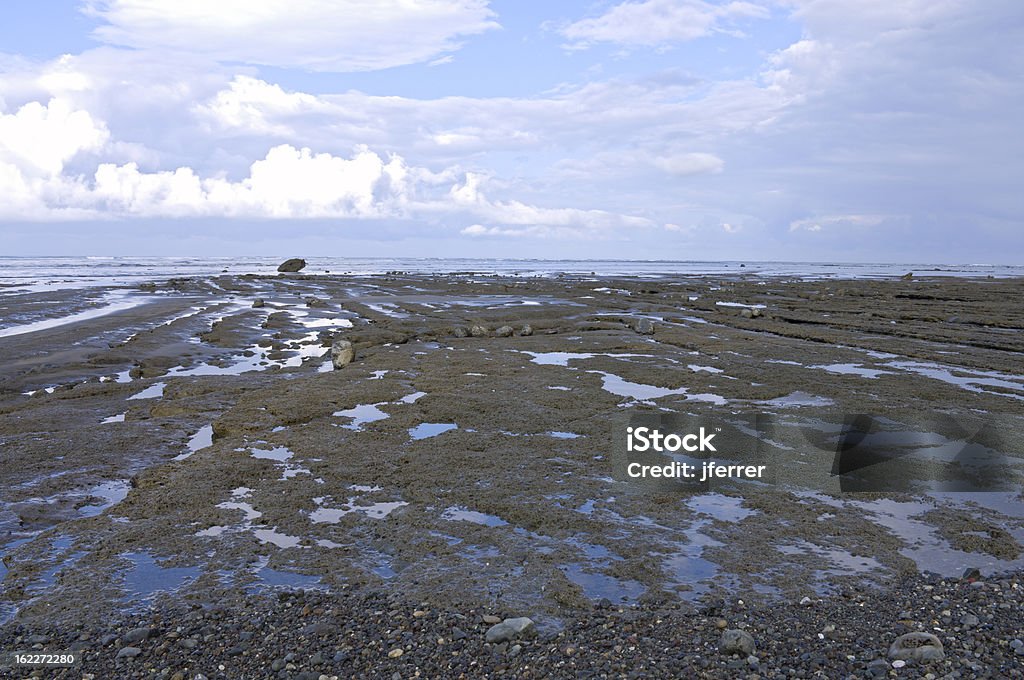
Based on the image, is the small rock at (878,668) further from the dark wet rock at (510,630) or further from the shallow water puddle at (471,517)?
the shallow water puddle at (471,517)

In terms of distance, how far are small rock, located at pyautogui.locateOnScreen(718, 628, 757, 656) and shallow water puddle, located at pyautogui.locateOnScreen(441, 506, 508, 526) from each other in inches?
159

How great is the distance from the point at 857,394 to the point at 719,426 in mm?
5613

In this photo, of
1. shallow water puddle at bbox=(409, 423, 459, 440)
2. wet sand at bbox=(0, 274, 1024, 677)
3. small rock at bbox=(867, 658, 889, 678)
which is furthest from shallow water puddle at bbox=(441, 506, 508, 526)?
small rock at bbox=(867, 658, 889, 678)

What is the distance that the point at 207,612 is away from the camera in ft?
24.4

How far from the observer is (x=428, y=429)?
51.1 ft

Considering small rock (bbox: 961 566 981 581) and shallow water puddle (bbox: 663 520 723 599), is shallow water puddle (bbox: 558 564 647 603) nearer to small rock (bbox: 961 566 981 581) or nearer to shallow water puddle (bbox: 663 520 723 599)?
shallow water puddle (bbox: 663 520 723 599)

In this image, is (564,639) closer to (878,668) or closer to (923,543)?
(878,668)

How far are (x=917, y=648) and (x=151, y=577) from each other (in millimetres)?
8305

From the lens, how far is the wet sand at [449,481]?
27.2ft

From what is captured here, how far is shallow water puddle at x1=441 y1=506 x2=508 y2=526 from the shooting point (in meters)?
10.2

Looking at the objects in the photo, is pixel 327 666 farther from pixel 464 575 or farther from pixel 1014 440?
pixel 1014 440

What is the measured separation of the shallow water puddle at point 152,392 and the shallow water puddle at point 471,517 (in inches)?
486

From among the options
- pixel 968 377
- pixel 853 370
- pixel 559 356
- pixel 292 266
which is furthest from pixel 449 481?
pixel 292 266

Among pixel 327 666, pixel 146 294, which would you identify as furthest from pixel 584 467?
pixel 146 294
